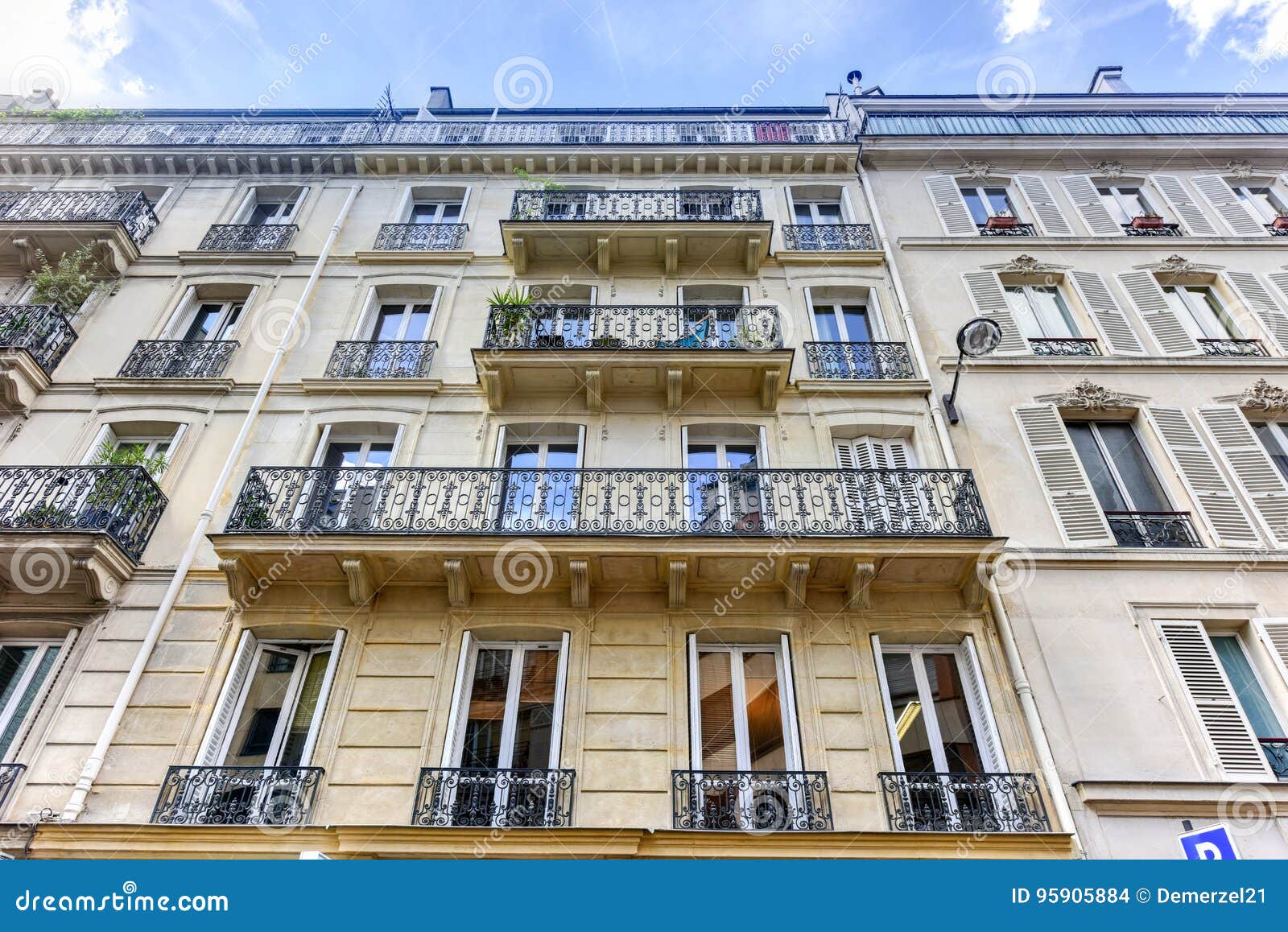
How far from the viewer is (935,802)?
699 centimetres

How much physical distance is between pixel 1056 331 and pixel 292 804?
11.5 m

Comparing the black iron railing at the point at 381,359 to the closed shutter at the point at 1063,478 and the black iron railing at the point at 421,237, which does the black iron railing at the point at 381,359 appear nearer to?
the black iron railing at the point at 421,237

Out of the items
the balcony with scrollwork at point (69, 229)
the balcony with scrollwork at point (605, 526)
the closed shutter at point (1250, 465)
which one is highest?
the balcony with scrollwork at point (69, 229)

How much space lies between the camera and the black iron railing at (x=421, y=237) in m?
12.7

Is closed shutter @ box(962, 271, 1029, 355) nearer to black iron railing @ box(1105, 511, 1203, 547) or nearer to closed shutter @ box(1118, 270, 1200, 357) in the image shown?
closed shutter @ box(1118, 270, 1200, 357)

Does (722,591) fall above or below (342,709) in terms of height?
above

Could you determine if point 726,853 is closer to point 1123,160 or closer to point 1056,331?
point 1056,331

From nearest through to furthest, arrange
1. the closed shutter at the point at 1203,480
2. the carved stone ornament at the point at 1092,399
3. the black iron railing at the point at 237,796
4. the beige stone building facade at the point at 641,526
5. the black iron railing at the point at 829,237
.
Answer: the black iron railing at the point at 237,796 → the beige stone building facade at the point at 641,526 → the closed shutter at the point at 1203,480 → the carved stone ornament at the point at 1092,399 → the black iron railing at the point at 829,237

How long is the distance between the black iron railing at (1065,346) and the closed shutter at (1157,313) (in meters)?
0.91

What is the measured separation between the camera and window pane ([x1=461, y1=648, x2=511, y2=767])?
754 cm

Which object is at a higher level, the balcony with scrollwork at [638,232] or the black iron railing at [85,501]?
the balcony with scrollwork at [638,232]

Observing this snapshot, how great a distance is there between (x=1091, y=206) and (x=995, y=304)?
3.53m

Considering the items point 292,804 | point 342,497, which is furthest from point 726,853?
point 342,497

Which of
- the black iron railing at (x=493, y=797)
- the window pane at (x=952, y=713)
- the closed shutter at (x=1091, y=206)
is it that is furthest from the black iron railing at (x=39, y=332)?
the closed shutter at (x=1091, y=206)
